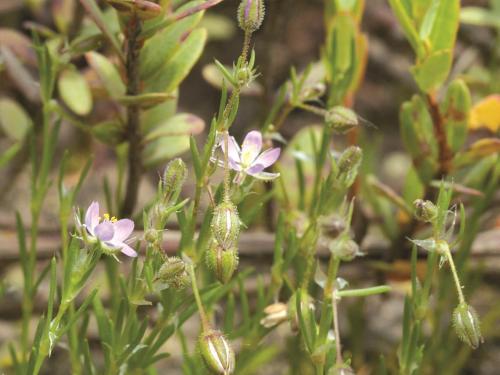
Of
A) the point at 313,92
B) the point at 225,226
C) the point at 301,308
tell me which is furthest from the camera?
the point at 313,92

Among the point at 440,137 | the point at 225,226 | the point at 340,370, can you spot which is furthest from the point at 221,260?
the point at 440,137

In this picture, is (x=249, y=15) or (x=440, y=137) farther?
(x=440, y=137)

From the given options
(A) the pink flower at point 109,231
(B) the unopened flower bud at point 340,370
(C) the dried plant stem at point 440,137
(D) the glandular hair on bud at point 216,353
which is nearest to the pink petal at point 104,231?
(A) the pink flower at point 109,231

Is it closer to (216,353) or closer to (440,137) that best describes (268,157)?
(216,353)

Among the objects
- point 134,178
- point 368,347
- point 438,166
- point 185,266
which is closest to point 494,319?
point 368,347

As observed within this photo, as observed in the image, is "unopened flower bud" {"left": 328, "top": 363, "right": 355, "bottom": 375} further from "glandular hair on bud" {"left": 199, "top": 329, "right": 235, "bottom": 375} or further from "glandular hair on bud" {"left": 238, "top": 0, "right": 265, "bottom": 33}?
"glandular hair on bud" {"left": 238, "top": 0, "right": 265, "bottom": 33}

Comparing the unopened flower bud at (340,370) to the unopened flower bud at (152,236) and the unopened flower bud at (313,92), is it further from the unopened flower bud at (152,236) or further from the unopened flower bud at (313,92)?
the unopened flower bud at (313,92)

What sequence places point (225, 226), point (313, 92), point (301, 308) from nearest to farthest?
point (225, 226), point (301, 308), point (313, 92)
